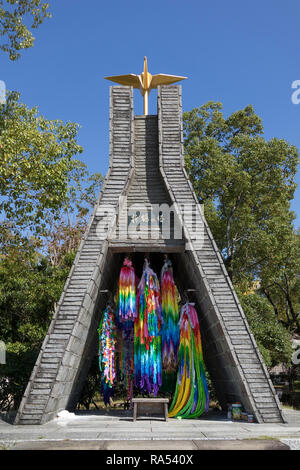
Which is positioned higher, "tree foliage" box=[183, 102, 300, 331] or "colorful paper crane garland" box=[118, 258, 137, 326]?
"tree foliage" box=[183, 102, 300, 331]

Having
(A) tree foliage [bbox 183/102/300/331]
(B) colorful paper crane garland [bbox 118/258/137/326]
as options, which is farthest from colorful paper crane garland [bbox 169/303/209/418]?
(A) tree foliage [bbox 183/102/300/331]

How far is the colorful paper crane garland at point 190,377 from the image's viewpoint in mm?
8180

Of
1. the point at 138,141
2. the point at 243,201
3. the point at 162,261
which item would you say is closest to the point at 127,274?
the point at 162,261

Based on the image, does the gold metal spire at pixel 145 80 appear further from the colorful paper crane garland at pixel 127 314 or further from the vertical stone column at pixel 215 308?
the colorful paper crane garland at pixel 127 314

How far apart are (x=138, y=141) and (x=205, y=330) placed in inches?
198

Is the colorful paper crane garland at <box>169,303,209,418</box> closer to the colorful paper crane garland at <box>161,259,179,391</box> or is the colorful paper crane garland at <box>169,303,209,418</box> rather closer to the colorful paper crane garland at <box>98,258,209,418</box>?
the colorful paper crane garland at <box>98,258,209,418</box>

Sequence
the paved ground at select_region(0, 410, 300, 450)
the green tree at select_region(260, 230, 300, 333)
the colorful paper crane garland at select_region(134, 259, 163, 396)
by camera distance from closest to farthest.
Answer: the paved ground at select_region(0, 410, 300, 450) < the colorful paper crane garland at select_region(134, 259, 163, 396) < the green tree at select_region(260, 230, 300, 333)

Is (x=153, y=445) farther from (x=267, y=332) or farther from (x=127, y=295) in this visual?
(x=267, y=332)

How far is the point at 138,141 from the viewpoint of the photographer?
34.0 feet

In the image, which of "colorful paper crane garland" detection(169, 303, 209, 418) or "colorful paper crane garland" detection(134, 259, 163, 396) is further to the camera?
"colorful paper crane garland" detection(134, 259, 163, 396)

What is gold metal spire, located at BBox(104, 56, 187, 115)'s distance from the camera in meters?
10.9

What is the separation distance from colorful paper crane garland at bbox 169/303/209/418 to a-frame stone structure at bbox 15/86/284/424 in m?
0.38

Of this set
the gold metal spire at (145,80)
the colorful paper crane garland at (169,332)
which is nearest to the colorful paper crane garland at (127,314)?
the colorful paper crane garland at (169,332)
